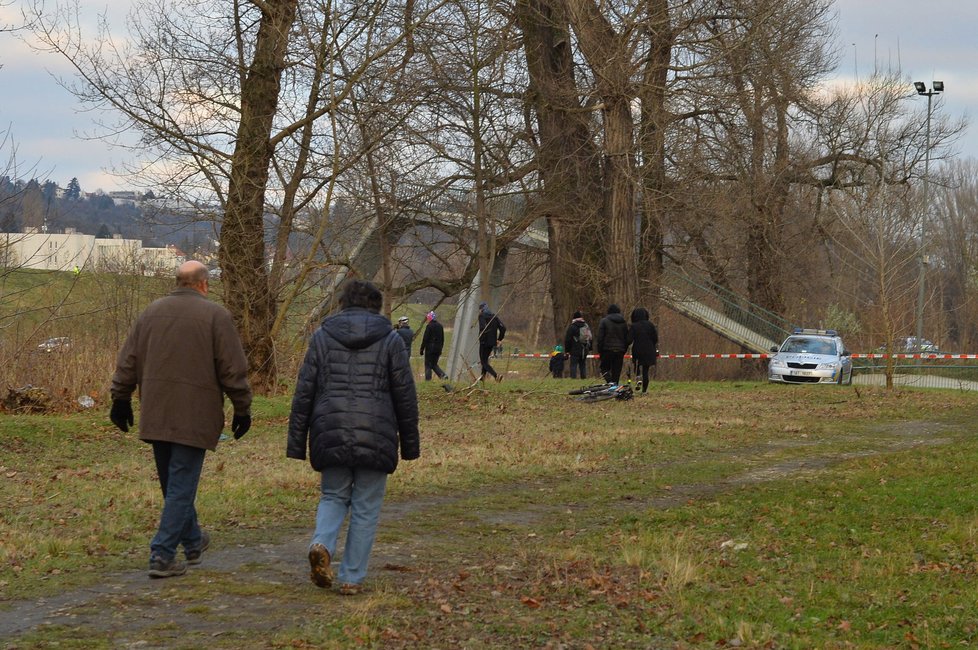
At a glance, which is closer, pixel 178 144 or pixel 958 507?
pixel 958 507

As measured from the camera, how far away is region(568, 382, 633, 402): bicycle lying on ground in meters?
22.1

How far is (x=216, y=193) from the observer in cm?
2097

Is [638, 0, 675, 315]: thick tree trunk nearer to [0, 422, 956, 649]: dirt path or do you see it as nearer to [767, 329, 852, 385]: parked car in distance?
[767, 329, 852, 385]: parked car in distance

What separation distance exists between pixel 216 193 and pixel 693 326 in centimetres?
2581

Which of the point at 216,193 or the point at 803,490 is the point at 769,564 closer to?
the point at 803,490

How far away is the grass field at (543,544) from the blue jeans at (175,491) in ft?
0.88

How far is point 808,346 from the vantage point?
31500mm

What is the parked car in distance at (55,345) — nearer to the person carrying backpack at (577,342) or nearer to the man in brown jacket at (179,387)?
the man in brown jacket at (179,387)

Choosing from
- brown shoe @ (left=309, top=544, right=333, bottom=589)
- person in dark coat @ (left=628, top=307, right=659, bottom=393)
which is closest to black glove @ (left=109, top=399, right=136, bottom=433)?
brown shoe @ (left=309, top=544, right=333, bottom=589)

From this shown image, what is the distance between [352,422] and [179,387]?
122 centimetres

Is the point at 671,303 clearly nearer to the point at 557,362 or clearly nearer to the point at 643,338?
the point at 557,362

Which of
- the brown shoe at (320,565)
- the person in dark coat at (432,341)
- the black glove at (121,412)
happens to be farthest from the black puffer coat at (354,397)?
the person in dark coat at (432,341)

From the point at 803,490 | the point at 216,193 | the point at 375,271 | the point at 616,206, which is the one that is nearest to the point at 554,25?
the point at 616,206

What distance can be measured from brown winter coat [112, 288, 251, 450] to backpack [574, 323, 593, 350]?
2357 cm
